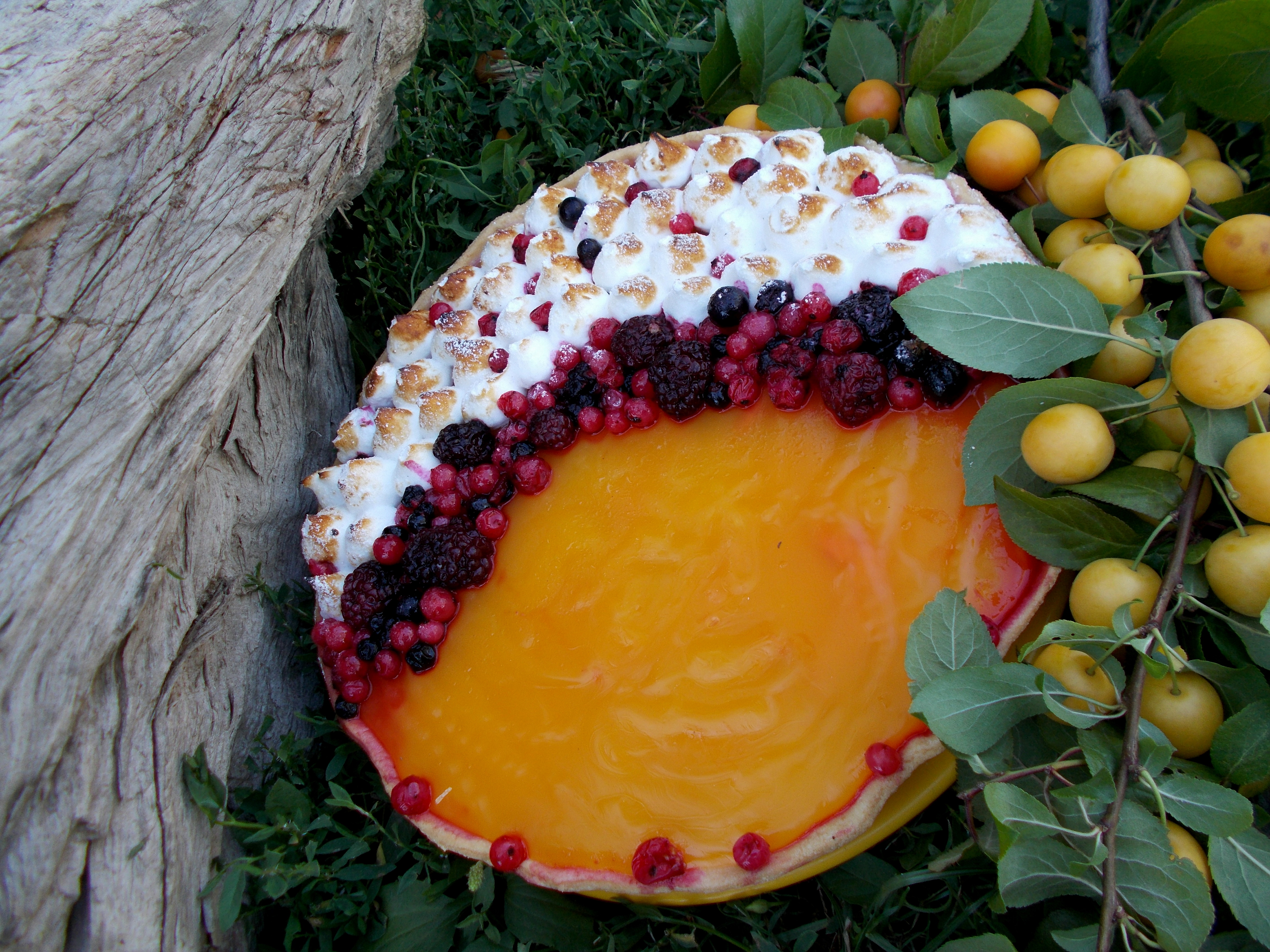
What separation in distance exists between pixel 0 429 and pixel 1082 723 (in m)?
1.72

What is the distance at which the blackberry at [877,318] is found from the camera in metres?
1.65

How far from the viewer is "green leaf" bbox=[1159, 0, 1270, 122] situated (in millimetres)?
1605

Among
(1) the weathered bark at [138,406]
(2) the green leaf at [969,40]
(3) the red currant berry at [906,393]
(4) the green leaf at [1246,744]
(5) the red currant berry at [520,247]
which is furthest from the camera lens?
(5) the red currant berry at [520,247]

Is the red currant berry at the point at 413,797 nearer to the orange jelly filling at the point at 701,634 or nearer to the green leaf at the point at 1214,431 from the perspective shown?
the orange jelly filling at the point at 701,634

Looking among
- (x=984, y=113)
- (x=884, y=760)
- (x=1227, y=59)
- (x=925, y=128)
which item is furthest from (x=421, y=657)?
(x=1227, y=59)

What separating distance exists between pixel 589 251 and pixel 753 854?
125 cm

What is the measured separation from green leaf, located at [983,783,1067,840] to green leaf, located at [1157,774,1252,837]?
0.55 ft

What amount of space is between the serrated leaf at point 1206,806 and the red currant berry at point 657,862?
2.53ft

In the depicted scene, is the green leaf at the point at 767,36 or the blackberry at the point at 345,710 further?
the green leaf at the point at 767,36

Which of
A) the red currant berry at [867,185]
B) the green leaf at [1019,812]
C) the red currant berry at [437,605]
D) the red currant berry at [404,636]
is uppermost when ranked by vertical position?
the red currant berry at [867,185]

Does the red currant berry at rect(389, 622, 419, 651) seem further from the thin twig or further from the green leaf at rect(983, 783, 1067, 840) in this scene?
the thin twig

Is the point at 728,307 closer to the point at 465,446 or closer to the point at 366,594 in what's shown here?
the point at 465,446

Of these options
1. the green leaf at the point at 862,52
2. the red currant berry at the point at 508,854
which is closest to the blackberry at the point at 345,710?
the red currant berry at the point at 508,854

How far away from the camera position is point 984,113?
6.42ft
